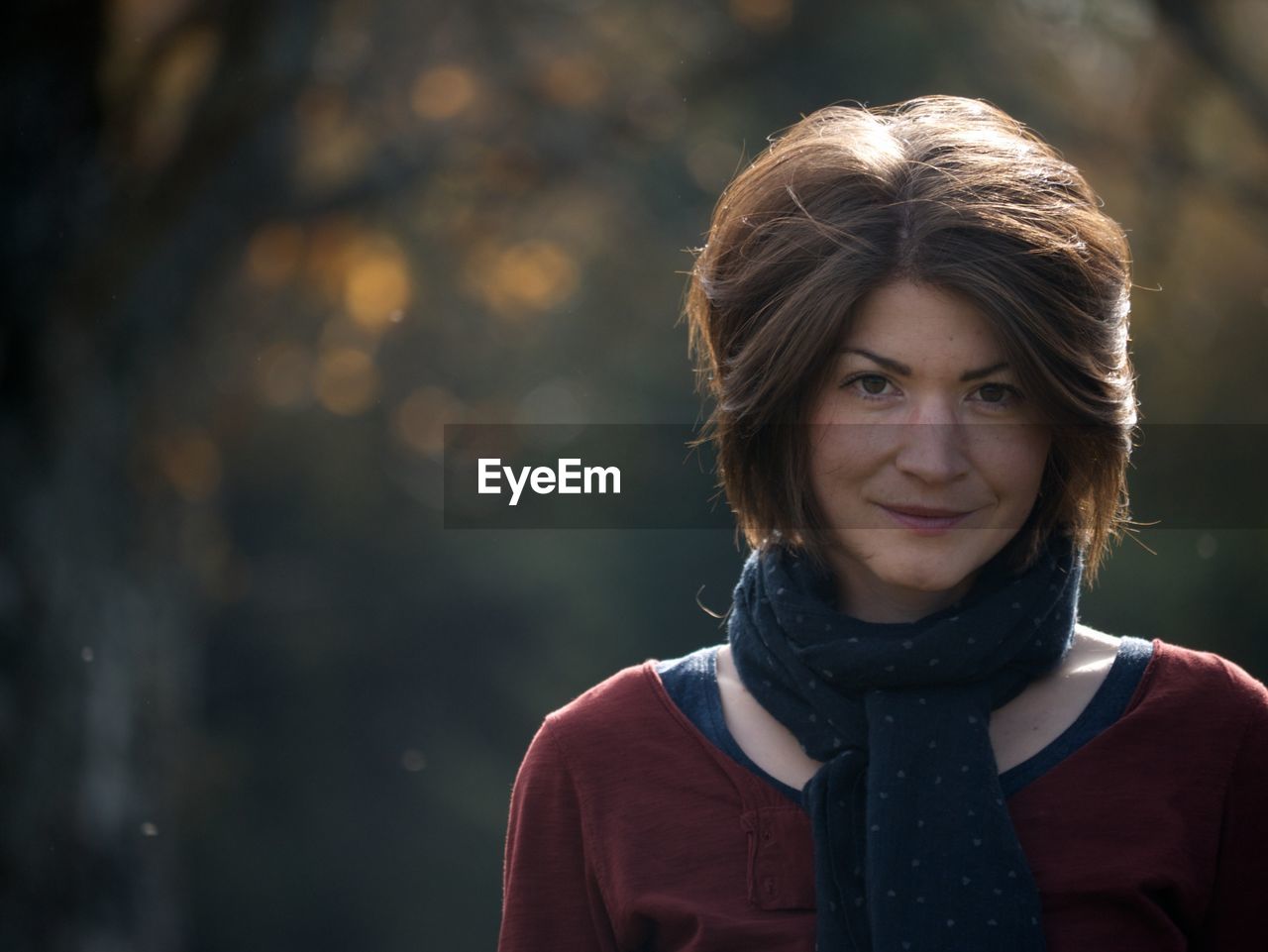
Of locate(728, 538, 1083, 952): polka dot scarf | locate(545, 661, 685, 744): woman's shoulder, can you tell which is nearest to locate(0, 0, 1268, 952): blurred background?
locate(545, 661, 685, 744): woman's shoulder

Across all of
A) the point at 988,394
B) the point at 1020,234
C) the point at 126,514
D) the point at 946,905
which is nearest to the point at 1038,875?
the point at 946,905

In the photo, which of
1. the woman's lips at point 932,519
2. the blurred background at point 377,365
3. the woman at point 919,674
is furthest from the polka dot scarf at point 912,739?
the blurred background at point 377,365

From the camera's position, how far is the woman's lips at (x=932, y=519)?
1.99 meters

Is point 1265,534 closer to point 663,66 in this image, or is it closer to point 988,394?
point 663,66

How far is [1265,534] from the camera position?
8.21m

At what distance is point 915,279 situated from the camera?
6.49 feet

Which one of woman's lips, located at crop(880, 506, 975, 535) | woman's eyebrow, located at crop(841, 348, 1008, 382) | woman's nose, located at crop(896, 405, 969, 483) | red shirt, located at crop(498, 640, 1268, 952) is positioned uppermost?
woman's eyebrow, located at crop(841, 348, 1008, 382)

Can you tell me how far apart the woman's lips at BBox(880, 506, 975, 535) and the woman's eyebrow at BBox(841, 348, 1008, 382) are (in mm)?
162

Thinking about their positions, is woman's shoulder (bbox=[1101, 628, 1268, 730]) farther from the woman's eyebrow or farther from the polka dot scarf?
the woman's eyebrow

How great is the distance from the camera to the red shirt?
1.89m

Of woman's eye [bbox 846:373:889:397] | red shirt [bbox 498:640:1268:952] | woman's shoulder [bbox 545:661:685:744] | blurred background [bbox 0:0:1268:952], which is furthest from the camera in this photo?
blurred background [bbox 0:0:1268:952]

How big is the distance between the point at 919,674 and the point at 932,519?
19 cm

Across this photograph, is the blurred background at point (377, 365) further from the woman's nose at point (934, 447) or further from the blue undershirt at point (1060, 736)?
the woman's nose at point (934, 447)

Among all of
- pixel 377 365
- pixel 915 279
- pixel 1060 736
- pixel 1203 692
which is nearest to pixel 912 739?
pixel 1060 736
